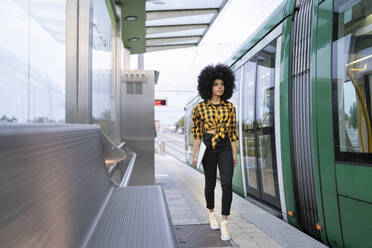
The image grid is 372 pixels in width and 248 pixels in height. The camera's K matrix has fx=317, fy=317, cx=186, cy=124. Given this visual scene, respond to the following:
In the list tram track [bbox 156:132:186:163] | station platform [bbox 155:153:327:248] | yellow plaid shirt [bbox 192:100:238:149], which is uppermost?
yellow plaid shirt [bbox 192:100:238:149]

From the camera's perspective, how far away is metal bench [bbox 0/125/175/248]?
2.26ft

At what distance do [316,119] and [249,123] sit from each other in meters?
2.29

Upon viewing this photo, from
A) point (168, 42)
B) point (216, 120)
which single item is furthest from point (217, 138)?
point (168, 42)

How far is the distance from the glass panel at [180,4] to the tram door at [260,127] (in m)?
3.42

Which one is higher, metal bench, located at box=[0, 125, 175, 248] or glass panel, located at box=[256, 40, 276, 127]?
glass panel, located at box=[256, 40, 276, 127]

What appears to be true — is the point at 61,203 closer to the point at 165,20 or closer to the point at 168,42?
the point at 165,20

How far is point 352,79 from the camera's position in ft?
9.53

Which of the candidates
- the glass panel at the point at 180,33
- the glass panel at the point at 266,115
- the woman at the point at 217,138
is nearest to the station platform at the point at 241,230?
the woman at the point at 217,138

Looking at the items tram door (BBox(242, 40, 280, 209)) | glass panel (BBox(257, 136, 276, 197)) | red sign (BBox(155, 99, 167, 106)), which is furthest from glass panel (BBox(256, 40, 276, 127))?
red sign (BBox(155, 99, 167, 106))

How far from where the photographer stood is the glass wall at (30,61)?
5.17 feet

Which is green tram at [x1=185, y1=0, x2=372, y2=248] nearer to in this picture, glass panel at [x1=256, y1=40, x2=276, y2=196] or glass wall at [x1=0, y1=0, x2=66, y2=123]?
glass panel at [x1=256, y1=40, x2=276, y2=196]

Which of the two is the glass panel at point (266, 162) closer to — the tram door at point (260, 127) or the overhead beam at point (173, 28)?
the tram door at point (260, 127)

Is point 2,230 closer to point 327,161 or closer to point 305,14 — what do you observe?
point 327,161

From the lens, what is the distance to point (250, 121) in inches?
220
